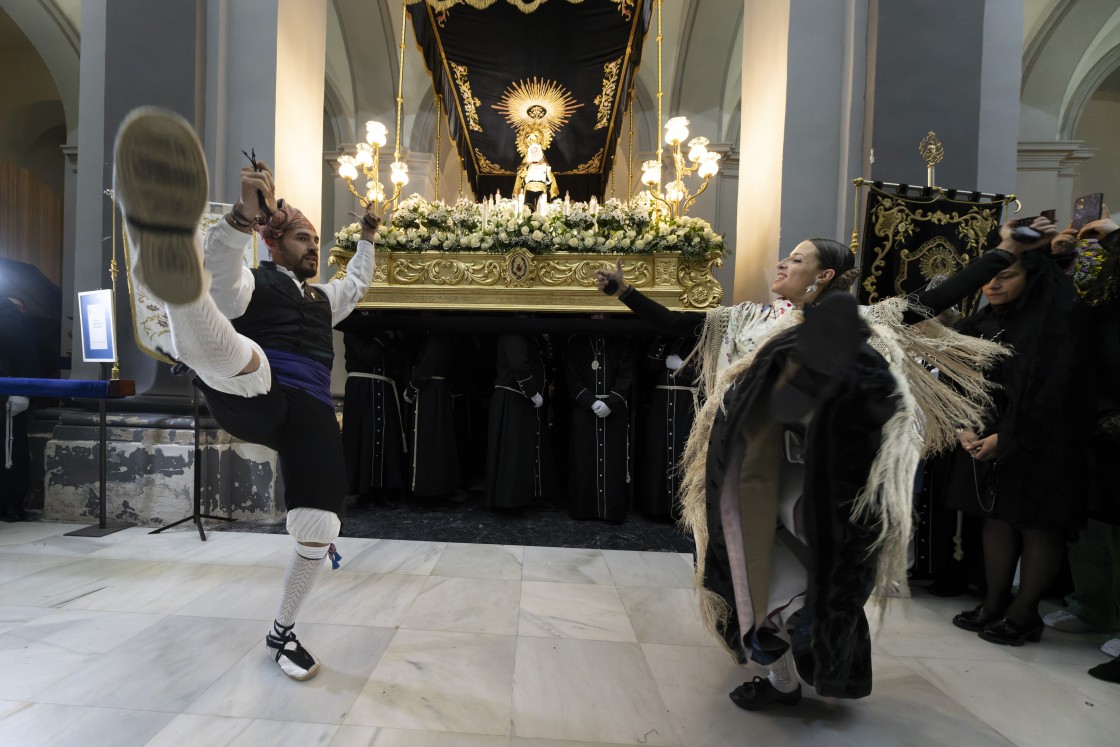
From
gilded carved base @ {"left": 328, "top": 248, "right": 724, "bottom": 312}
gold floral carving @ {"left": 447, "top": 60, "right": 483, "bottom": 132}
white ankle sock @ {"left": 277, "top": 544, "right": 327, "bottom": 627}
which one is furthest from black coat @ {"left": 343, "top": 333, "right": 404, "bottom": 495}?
gold floral carving @ {"left": 447, "top": 60, "right": 483, "bottom": 132}

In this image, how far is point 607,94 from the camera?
25.5 ft

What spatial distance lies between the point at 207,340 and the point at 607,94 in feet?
25.5

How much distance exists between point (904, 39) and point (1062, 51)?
6455 mm

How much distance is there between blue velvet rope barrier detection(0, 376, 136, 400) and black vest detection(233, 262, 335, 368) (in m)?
2.34

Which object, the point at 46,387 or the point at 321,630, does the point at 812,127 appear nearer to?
the point at 321,630

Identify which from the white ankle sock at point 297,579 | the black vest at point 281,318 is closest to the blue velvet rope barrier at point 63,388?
the black vest at point 281,318

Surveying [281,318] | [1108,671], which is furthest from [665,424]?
[281,318]

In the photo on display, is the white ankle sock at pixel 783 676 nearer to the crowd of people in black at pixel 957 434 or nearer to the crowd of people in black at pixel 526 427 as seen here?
the crowd of people in black at pixel 957 434

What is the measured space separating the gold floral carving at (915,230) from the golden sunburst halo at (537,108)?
5585 millimetres

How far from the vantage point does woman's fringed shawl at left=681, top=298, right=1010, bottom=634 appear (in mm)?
1480

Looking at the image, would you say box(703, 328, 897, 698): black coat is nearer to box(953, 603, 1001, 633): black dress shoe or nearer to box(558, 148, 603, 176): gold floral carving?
box(953, 603, 1001, 633): black dress shoe

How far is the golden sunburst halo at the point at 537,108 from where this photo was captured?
7.56 meters

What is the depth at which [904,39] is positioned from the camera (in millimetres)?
4051

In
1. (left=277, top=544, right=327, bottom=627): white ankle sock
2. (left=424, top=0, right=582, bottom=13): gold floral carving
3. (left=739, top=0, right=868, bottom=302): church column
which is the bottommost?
(left=277, top=544, right=327, bottom=627): white ankle sock
